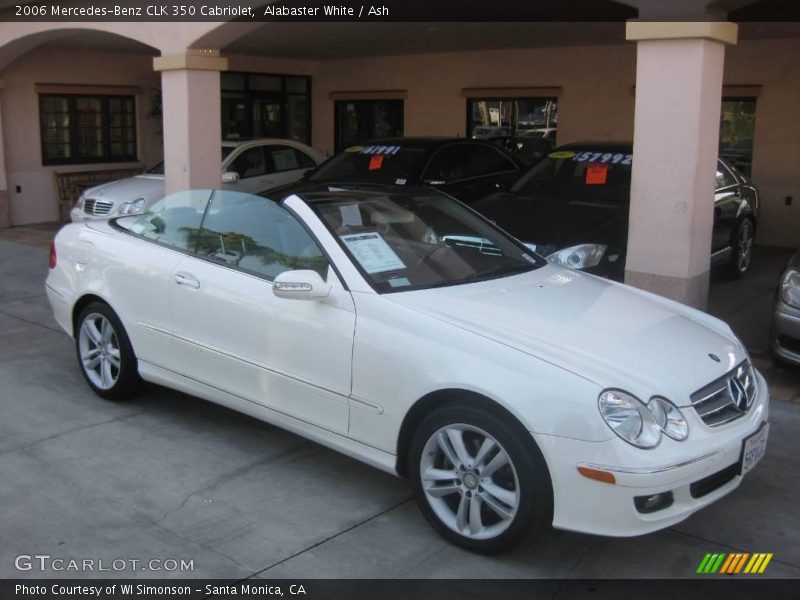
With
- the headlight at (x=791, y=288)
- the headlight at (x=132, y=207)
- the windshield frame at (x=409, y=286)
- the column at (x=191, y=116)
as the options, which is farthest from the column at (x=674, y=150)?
the headlight at (x=132, y=207)

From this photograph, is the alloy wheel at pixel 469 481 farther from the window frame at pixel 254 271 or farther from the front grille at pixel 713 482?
the window frame at pixel 254 271

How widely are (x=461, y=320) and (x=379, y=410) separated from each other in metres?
0.57

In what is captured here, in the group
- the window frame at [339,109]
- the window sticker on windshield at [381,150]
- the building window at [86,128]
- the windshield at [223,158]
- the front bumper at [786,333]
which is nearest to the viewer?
the front bumper at [786,333]

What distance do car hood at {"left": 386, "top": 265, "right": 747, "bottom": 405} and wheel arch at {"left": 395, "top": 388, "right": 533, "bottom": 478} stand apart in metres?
0.23

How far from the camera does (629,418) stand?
3.44m

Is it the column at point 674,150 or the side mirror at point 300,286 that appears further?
the column at point 674,150

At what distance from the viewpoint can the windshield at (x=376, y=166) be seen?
392 inches

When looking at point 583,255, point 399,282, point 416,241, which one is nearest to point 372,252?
point 399,282

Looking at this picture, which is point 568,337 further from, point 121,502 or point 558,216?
point 558,216

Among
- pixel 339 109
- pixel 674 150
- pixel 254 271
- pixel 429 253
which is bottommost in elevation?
pixel 254 271

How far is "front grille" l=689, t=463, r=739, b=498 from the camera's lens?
139 inches

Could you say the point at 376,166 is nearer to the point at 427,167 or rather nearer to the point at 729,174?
the point at 427,167

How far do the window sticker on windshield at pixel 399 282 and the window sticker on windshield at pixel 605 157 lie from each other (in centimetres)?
465

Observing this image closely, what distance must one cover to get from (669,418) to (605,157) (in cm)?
535
